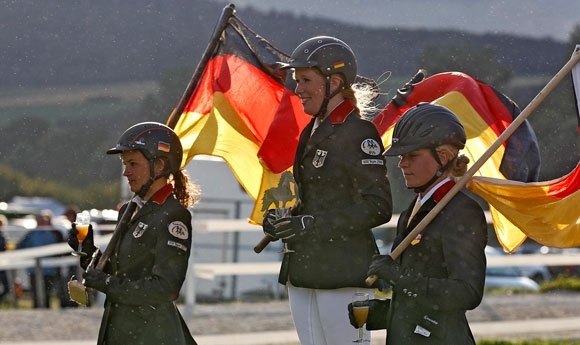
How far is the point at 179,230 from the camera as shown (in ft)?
23.3

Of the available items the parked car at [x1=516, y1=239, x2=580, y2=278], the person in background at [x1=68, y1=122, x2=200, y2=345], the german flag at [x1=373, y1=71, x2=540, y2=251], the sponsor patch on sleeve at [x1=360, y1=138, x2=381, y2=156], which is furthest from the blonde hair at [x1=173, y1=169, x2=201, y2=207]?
the parked car at [x1=516, y1=239, x2=580, y2=278]

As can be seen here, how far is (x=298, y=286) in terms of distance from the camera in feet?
24.1

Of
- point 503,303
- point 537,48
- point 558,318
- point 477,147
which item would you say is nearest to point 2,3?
point 537,48

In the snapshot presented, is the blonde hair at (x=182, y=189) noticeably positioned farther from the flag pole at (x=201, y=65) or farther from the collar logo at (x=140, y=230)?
the flag pole at (x=201, y=65)

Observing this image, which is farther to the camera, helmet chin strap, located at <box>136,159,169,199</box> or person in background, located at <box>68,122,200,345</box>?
helmet chin strap, located at <box>136,159,169,199</box>

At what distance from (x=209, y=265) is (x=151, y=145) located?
8.62 m

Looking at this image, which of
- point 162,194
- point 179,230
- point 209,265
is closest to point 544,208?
point 179,230

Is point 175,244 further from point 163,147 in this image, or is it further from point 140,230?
point 163,147

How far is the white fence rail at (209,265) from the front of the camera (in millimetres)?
14969

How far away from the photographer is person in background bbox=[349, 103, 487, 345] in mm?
6070

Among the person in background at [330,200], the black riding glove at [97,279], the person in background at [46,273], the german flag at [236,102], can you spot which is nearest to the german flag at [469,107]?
the german flag at [236,102]

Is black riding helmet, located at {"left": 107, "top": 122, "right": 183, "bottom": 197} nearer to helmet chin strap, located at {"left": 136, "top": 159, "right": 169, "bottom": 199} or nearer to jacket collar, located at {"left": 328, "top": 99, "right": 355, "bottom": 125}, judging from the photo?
helmet chin strap, located at {"left": 136, "top": 159, "right": 169, "bottom": 199}

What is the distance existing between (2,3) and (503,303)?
14.9m

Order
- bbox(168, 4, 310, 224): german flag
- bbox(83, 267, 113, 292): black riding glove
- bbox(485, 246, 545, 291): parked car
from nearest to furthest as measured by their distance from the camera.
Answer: bbox(83, 267, 113, 292): black riding glove
bbox(168, 4, 310, 224): german flag
bbox(485, 246, 545, 291): parked car
